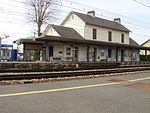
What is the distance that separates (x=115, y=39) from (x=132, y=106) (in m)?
30.6

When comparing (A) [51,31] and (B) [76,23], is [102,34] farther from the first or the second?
(A) [51,31]

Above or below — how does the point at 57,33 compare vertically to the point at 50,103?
above

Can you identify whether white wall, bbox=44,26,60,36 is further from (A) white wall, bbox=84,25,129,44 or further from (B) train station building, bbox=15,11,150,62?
(A) white wall, bbox=84,25,129,44

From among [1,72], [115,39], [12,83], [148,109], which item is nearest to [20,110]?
[148,109]

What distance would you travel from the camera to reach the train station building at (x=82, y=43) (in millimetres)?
23344

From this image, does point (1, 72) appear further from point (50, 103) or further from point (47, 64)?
point (50, 103)

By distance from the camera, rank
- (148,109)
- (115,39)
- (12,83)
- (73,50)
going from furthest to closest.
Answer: (115,39) → (73,50) → (12,83) → (148,109)

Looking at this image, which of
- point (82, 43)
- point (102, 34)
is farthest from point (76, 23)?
point (82, 43)

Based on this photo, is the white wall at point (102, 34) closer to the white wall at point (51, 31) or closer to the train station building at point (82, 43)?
the train station building at point (82, 43)

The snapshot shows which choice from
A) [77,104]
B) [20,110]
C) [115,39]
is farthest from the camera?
[115,39]

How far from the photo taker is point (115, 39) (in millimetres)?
34094

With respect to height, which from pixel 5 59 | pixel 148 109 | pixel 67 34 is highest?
pixel 67 34

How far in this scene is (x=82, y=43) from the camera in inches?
922

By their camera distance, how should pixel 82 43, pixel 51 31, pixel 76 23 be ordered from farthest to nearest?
pixel 76 23
pixel 51 31
pixel 82 43
